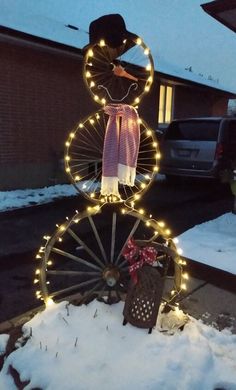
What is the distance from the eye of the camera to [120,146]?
2.82 m

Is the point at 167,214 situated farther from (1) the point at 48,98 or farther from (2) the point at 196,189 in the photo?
(1) the point at 48,98

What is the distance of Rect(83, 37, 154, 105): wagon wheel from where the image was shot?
2824mm

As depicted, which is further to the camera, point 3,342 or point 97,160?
point 97,160

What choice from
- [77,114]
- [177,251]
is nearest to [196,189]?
[77,114]

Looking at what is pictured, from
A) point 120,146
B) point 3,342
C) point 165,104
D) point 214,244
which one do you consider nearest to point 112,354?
point 3,342

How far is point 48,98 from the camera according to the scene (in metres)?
10.4

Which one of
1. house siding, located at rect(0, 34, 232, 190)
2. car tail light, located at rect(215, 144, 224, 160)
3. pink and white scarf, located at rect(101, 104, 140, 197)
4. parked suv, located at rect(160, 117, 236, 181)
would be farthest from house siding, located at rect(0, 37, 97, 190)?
pink and white scarf, located at rect(101, 104, 140, 197)

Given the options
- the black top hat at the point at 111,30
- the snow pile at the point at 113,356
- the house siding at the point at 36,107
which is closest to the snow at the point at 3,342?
the snow pile at the point at 113,356

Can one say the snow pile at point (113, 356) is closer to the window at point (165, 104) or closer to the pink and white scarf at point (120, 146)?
the pink and white scarf at point (120, 146)

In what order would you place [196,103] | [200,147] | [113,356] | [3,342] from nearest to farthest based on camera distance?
[113,356], [3,342], [200,147], [196,103]

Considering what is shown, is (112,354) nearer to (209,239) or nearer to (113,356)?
(113,356)

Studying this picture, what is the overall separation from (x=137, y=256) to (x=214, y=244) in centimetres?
289

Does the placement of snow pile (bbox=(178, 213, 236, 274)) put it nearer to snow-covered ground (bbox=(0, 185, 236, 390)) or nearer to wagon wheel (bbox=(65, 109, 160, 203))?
wagon wheel (bbox=(65, 109, 160, 203))

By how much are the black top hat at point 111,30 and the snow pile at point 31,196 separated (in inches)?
234
